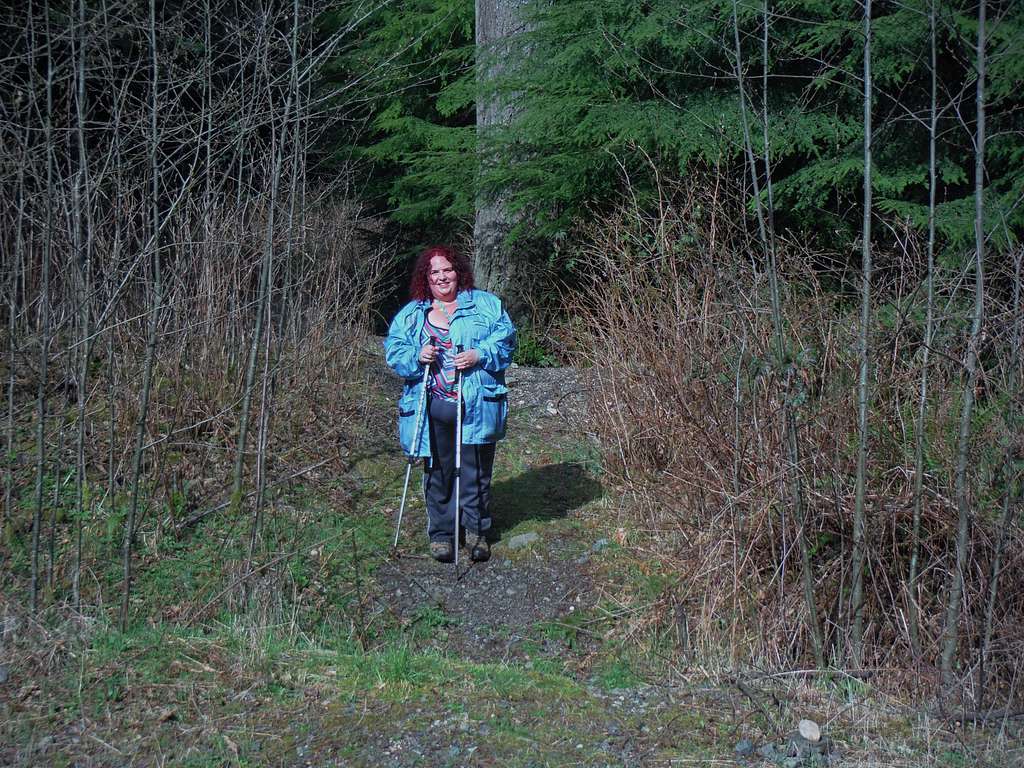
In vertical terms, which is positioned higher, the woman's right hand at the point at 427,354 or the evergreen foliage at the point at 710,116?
the evergreen foliage at the point at 710,116

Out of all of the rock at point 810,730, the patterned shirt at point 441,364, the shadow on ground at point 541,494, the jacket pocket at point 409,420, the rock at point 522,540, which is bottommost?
the rock at point 810,730

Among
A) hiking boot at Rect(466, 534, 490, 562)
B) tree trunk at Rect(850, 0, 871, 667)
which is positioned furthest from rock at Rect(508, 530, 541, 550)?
tree trunk at Rect(850, 0, 871, 667)

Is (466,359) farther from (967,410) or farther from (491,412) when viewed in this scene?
(967,410)

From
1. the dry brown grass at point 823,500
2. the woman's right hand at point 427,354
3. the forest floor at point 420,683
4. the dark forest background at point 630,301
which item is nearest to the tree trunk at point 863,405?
the dark forest background at point 630,301

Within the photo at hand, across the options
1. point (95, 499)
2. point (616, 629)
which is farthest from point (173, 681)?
point (95, 499)

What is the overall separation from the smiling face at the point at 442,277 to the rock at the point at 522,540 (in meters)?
1.65

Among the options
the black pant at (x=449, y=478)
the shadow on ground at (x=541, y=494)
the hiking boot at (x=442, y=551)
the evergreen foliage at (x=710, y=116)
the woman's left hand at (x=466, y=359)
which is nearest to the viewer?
the woman's left hand at (x=466, y=359)

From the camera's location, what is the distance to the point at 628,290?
701 cm

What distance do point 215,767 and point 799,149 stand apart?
693cm

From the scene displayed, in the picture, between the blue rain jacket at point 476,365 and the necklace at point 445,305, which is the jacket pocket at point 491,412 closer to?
the blue rain jacket at point 476,365

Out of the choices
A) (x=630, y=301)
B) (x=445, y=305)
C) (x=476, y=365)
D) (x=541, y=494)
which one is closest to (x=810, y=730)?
(x=476, y=365)

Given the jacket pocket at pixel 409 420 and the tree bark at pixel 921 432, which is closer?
the tree bark at pixel 921 432

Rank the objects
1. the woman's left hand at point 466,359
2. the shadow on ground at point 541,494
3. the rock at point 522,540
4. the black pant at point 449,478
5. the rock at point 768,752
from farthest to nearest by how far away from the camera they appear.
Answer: the shadow on ground at point 541,494
the rock at point 522,540
the black pant at point 449,478
the woman's left hand at point 466,359
the rock at point 768,752

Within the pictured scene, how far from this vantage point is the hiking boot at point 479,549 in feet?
19.2
